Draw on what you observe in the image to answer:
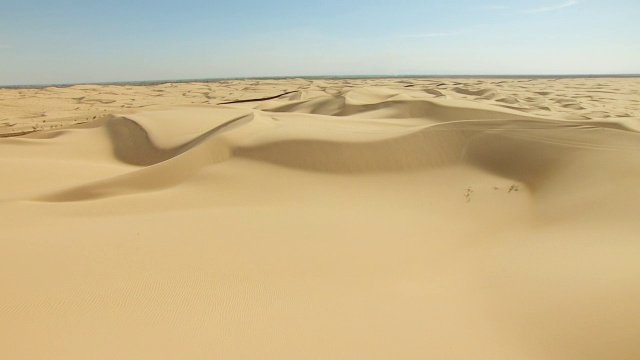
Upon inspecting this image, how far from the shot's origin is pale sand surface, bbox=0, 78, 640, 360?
2.74 metres

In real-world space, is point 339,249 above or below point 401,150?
below

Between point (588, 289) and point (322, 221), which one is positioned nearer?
point (588, 289)

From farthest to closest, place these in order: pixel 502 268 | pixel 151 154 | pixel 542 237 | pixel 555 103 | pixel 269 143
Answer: pixel 555 103 → pixel 151 154 → pixel 269 143 → pixel 542 237 → pixel 502 268

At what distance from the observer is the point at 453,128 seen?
8.91 meters

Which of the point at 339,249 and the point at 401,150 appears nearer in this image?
the point at 339,249

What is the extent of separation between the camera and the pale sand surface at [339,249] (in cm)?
274

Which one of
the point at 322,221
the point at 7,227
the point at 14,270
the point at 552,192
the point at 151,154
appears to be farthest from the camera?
the point at 151,154

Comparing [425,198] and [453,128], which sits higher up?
[453,128]

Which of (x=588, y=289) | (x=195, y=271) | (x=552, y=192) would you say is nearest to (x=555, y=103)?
(x=552, y=192)

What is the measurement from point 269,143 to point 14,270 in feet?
18.6

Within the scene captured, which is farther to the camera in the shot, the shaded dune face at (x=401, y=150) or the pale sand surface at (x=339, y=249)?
the shaded dune face at (x=401, y=150)

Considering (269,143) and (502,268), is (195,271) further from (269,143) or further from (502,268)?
(269,143)

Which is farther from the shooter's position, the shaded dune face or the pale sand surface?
the shaded dune face

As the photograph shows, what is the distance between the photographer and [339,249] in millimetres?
4266
